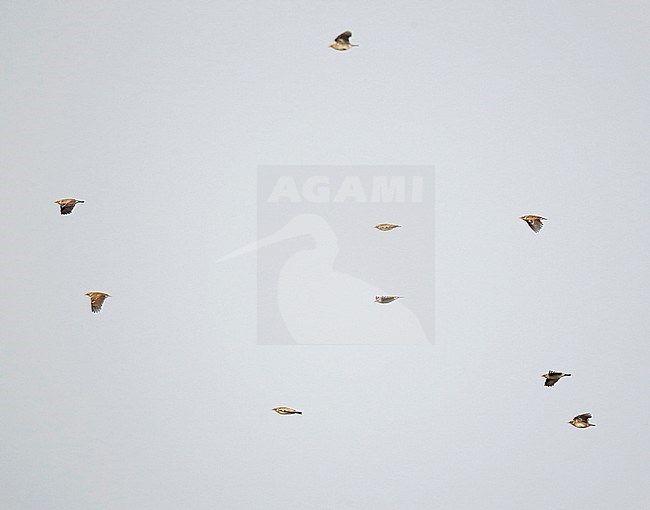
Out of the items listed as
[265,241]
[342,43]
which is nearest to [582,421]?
[265,241]

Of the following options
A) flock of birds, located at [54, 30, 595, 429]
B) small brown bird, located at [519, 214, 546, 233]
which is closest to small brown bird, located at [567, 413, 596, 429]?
flock of birds, located at [54, 30, 595, 429]

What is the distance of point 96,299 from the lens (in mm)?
2553

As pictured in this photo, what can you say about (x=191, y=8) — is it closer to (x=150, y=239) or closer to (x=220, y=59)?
(x=220, y=59)

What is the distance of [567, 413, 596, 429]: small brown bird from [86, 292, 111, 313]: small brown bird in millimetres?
1533

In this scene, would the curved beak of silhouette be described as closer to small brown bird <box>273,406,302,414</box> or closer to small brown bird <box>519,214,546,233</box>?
small brown bird <box>273,406,302,414</box>

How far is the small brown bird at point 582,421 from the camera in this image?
2412mm

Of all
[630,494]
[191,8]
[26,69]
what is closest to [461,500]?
[630,494]

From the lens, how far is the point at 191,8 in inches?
101

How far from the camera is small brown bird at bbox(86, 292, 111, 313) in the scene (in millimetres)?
2551

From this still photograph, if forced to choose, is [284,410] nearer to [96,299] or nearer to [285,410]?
[285,410]

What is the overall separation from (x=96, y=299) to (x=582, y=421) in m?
1.58

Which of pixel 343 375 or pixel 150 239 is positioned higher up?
pixel 150 239

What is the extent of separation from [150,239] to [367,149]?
2.48 ft

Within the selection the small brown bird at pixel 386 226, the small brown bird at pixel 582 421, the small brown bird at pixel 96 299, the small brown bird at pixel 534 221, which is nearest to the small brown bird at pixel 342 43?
the small brown bird at pixel 386 226
